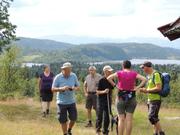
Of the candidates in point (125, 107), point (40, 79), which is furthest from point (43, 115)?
point (125, 107)

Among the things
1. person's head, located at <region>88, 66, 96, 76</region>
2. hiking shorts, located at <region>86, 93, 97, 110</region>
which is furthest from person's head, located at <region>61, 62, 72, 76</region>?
hiking shorts, located at <region>86, 93, 97, 110</region>

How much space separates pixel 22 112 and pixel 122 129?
10.8 meters

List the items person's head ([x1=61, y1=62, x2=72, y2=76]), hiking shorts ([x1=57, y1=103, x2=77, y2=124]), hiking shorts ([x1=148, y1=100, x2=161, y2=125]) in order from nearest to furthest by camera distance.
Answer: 1. person's head ([x1=61, y1=62, x2=72, y2=76])
2. hiking shorts ([x1=57, y1=103, x2=77, y2=124])
3. hiking shorts ([x1=148, y1=100, x2=161, y2=125])

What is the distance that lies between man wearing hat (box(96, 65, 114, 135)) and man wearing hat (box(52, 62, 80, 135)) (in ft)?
2.99

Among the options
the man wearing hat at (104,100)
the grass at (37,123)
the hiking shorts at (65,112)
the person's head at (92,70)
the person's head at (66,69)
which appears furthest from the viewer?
the person's head at (92,70)

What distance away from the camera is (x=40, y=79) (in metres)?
20.0

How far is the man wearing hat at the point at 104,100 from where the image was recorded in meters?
13.9

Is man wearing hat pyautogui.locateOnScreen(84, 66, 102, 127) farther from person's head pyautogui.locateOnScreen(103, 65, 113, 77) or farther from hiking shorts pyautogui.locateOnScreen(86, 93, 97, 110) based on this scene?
person's head pyautogui.locateOnScreen(103, 65, 113, 77)

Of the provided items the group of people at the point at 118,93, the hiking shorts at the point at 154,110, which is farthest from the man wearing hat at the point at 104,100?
the hiking shorts at the point at 154,110

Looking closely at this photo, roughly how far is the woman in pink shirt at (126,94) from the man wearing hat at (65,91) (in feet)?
4.03

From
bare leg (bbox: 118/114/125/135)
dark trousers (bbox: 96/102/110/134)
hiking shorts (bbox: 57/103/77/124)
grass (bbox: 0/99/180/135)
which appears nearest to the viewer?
bare leg (bbox: 118/114/125/135)

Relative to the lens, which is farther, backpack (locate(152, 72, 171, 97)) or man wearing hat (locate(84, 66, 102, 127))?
man wearing hat (locate(84, 66, 102, 127))

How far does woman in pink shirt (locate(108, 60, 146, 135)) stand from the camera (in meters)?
12.2

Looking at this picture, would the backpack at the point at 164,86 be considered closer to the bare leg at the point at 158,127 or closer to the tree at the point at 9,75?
the bare leg at the point at 158,127
